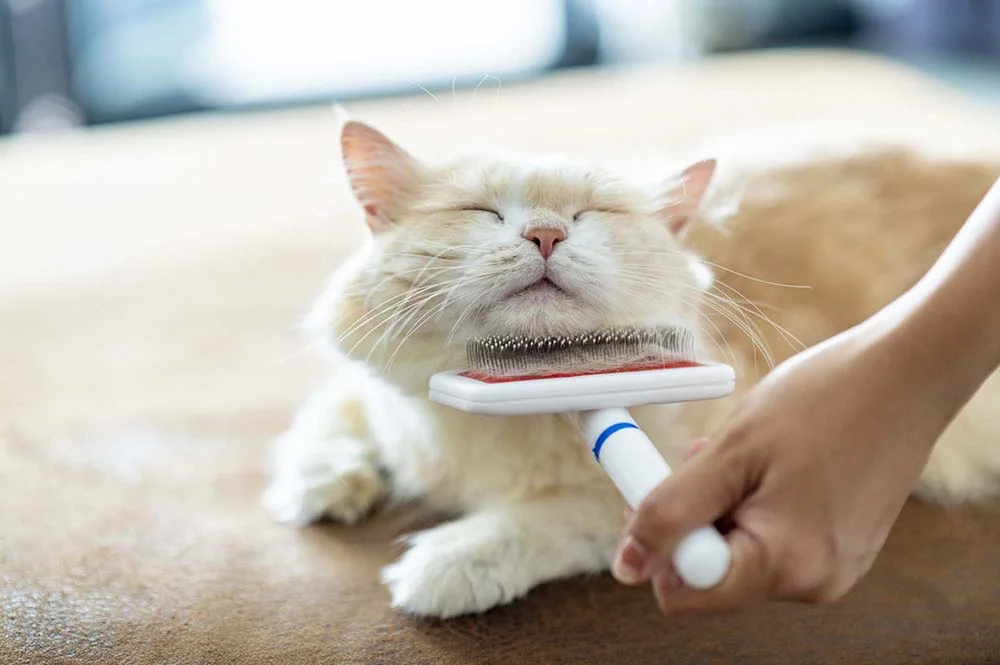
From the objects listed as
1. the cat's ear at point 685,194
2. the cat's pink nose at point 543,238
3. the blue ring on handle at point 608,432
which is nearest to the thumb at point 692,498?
the blue ring on handle at point 608,432

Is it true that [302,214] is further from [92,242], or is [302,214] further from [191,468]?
[191,468]

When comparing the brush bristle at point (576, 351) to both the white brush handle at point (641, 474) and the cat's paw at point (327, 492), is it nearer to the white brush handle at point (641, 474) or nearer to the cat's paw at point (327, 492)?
the white brush handle at point (641, 474)

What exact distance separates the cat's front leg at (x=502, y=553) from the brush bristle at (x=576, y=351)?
224 mm

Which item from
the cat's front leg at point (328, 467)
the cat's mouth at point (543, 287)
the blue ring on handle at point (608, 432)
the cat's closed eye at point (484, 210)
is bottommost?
the cat's front leg at point (328, 467)

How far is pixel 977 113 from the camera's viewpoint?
9.26 feet

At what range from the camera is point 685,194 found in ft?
3.86

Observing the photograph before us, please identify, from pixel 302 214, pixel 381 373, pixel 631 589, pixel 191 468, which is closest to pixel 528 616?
pixel 631 589

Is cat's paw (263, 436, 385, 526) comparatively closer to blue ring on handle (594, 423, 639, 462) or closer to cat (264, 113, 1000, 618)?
cat (264, 113, 1000, 618)

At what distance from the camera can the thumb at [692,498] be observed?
67 centimetres

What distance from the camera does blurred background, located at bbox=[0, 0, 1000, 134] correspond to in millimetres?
4137

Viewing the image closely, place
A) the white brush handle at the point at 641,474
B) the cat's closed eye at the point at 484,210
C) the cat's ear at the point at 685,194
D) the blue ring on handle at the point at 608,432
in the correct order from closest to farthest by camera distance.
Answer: the white brush handle at the point at 641,474
the blue ring on handle at the point at 608,432
the cat's closed eye at the point at 484,210
the cat's ear at the point at 685,194

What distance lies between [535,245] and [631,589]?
41cm

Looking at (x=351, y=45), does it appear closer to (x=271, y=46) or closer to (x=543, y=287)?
(x=271, y=46)

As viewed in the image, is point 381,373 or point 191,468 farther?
point 191,468
